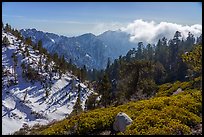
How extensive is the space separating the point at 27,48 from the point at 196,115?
109 meters

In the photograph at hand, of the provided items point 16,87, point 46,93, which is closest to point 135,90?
point 46,93

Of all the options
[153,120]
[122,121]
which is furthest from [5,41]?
[153,120]

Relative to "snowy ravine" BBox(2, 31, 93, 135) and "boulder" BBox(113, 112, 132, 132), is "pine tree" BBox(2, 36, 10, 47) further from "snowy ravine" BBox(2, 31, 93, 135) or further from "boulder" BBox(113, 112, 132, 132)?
"boulder" BBox(113, 112, 132, 132)

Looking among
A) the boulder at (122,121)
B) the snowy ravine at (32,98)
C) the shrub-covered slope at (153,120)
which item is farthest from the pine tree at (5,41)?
the boulder at (122,121)

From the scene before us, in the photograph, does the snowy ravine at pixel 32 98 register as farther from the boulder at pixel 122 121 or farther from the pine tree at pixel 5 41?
the boulder at pixel 122 121

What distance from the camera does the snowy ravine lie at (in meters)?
81.7

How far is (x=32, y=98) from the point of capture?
94.3 m

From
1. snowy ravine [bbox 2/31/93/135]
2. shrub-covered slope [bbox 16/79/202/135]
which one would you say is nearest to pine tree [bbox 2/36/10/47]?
snowy ravine [bbox 2/31/93/135]

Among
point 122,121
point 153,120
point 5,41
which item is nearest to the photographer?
point 153,120

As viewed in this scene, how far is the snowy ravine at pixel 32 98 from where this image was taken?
81675mm

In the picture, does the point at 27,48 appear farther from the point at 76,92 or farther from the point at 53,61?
the point at 76,92

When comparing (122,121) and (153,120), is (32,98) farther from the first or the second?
(153,120)

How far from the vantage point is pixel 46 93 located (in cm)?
9569

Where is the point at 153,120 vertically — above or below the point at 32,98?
above
